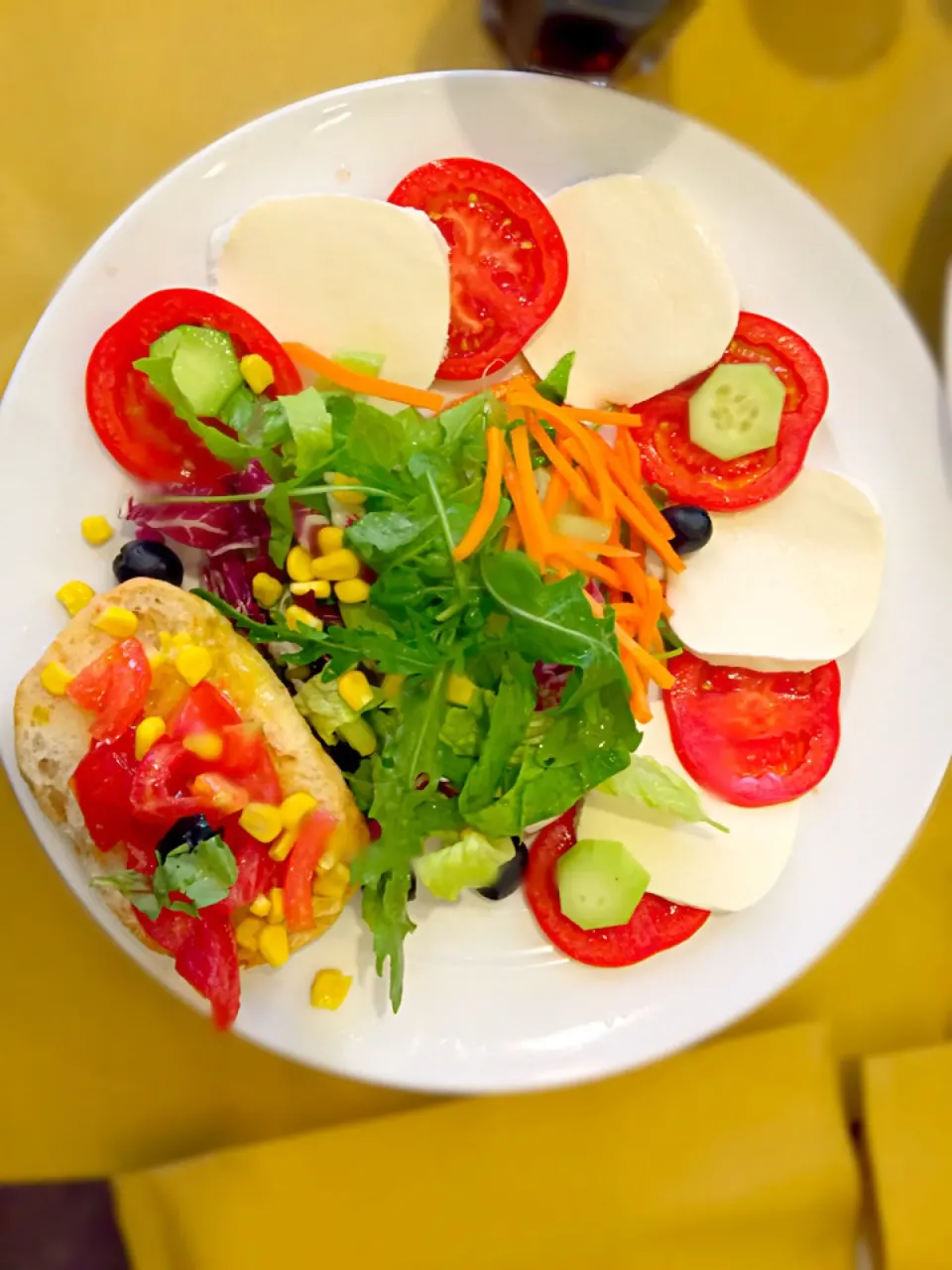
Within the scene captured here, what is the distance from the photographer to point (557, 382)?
6.25ft

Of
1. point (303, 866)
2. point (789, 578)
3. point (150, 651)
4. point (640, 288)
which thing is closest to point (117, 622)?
point (150, 651)

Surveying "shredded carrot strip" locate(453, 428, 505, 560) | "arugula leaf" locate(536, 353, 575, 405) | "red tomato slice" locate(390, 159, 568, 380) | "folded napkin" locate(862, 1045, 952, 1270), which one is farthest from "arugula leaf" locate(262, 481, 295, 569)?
"folded napkin" locate(862, 1045, 952, 1270)

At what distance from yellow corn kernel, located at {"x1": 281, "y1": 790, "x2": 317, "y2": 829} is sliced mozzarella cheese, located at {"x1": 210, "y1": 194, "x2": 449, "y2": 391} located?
33.5 inches

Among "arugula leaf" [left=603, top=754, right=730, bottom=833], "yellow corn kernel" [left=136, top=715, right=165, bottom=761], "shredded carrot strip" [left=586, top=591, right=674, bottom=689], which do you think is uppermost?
"yellow corn kernel" [left=136, top=715, right=165, bottom=761]

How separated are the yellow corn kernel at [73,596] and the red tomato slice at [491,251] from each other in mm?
846

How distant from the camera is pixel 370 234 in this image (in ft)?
5.95

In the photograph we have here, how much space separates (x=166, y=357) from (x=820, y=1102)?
2.19 metres

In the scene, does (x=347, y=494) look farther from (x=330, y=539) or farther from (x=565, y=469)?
(x=565, y=469)

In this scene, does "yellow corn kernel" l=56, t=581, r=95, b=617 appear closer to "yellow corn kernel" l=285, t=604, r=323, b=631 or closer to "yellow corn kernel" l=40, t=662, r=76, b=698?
"yellow corn kernel" l=40, t=662, r=76, b=698

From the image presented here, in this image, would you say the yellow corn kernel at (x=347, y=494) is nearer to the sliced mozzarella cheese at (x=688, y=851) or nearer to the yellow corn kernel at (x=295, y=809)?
the yellow corn kernel at (x=295, y=809)

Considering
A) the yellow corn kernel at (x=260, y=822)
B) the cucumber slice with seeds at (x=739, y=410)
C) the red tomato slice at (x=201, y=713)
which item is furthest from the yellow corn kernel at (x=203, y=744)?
the cucumber slice with seeds at (x=739, y=410)

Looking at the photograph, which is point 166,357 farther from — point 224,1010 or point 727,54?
point 727,54

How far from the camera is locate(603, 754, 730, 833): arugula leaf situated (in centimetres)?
188

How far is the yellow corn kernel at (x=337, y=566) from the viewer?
1771 millimetres
